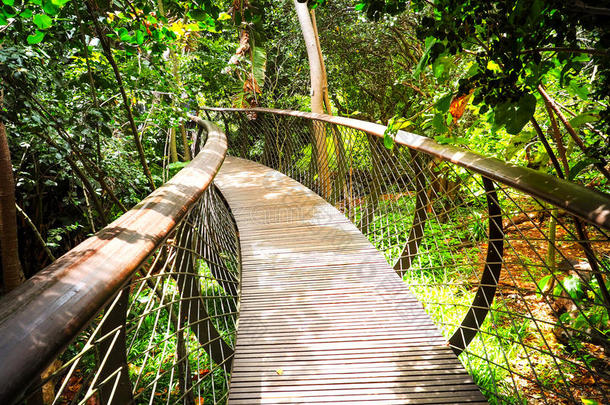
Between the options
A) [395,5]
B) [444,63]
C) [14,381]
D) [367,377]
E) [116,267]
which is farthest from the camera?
[367,377]

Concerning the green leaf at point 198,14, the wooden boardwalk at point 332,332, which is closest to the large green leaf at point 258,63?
the wooden boardwalk at point 332,332

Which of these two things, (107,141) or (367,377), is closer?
(367,377)

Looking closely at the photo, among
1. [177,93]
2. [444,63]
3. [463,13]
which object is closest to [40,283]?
[463,13]

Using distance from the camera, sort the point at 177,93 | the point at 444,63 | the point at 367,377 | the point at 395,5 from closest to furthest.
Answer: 1. the point at 395,5
2. the point at 444,63
3. the point at 367,377
4. the point at 177,93

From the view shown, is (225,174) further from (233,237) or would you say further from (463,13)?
(463,13)

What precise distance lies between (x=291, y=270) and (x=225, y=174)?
3.41 m

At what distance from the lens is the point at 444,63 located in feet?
4.39

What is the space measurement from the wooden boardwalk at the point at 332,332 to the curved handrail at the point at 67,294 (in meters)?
1.01

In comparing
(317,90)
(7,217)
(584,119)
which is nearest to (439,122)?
(584,119)

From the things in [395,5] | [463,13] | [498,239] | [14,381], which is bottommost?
[498,239]

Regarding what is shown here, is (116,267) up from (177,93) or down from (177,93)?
down

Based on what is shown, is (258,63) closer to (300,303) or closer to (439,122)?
(300,303)

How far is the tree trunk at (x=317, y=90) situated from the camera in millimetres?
4926

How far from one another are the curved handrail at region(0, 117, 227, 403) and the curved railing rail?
39.3 inches
